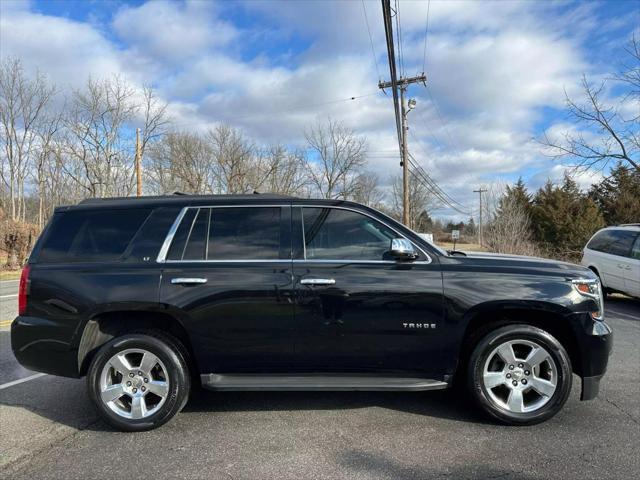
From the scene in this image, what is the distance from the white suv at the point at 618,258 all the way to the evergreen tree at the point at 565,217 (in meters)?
18.3

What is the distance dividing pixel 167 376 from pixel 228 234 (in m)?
1.30

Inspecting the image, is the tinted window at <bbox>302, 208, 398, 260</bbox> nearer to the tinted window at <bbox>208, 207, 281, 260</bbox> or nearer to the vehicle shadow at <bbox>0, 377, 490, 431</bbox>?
the tinted window at <bbox>208, 207, 281, 260</bbox>

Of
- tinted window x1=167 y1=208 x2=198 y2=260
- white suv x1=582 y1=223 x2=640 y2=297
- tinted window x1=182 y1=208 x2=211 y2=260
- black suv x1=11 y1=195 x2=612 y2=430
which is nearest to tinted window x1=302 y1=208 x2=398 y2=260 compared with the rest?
black suv x1=11 y1=195 x2=612 y2=430

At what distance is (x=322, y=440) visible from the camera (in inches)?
134

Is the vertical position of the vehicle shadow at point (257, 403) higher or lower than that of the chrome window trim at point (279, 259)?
lower

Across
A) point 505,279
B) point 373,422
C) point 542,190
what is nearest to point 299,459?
point 373,422

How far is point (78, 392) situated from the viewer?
14.8 ft

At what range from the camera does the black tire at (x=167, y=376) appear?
360 centimetres

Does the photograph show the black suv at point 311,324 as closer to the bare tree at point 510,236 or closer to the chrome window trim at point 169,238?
the chrome window trim at point 169,238

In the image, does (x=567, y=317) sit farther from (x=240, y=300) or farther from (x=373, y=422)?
(x=240, y=300)

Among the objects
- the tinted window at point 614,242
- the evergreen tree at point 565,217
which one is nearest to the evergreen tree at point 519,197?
the evergreen tree at point 565,217

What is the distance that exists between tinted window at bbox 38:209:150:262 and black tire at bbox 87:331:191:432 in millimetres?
765

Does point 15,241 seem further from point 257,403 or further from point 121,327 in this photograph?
point 257,403

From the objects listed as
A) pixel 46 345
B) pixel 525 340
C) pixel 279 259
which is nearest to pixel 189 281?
pixel 279 259
